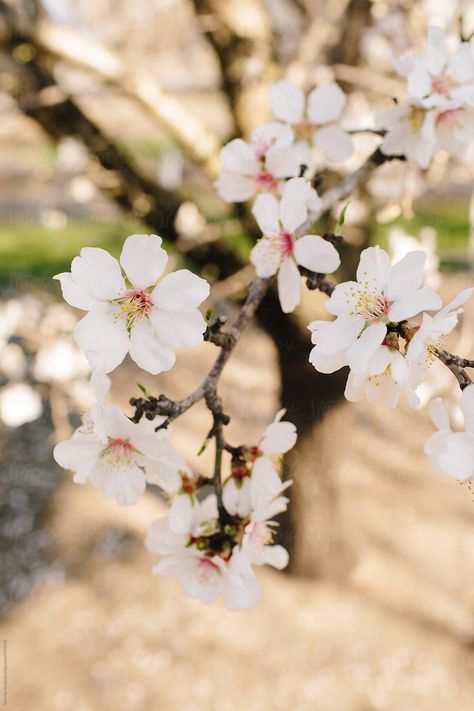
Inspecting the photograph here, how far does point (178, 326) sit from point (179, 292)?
1.4 inches

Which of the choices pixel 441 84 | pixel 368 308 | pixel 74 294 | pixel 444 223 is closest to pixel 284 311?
pixel 368 308

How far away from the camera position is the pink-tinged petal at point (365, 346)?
61 centimetres

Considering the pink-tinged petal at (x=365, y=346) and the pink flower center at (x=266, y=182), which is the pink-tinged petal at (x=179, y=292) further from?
the pink flower center at (x=266, y=182)

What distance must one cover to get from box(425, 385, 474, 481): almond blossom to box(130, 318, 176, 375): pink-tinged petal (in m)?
0.27

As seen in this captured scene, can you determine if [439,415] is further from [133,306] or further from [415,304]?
[133,306]

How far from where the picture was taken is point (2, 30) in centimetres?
164

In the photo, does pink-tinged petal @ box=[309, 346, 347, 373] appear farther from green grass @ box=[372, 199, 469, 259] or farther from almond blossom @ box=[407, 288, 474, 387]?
green grass @ box=[372, 199, 469, 259]

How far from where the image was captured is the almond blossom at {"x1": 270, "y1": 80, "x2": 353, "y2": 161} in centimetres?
99

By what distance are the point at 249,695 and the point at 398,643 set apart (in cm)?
53

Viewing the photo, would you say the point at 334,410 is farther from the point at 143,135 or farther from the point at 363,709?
the point at 143,135

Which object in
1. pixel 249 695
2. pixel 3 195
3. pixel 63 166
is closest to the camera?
pixel 249 695

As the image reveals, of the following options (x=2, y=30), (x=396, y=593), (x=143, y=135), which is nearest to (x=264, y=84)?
(x=2, y=30)

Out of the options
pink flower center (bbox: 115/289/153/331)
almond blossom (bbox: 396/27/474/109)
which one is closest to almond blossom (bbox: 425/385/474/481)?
pink flower center (bbox: 115/289/153/331)

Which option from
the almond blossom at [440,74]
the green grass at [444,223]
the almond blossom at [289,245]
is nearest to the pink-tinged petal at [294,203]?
the almond blossom at [289,245]
